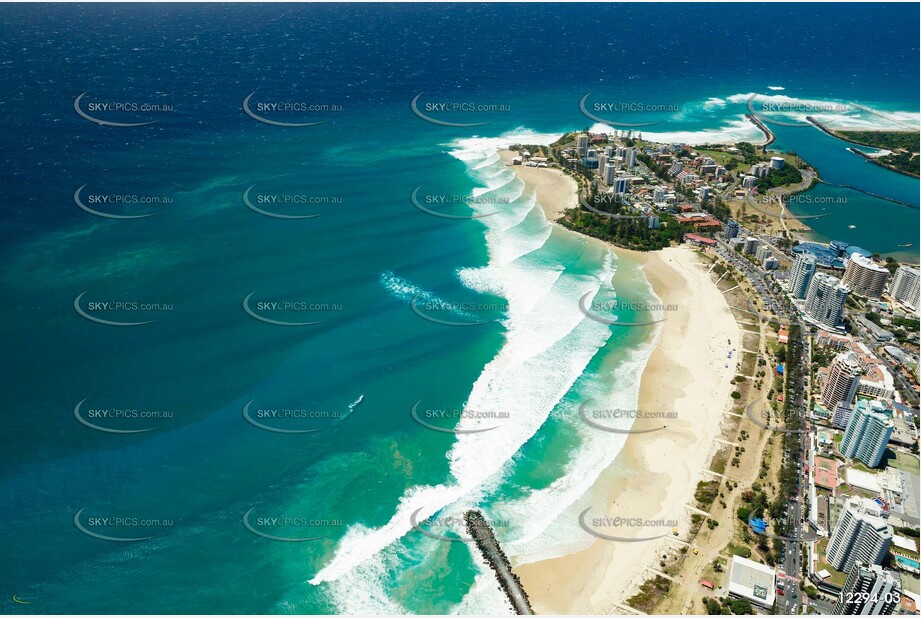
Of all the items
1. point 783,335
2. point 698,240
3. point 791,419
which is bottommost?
point 791,419

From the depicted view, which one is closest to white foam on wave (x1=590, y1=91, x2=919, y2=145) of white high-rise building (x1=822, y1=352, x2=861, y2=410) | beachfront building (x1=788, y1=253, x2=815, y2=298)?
beachfront building (x1=788, y1=253, x2=815, y2=298)

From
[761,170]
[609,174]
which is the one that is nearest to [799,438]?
[609,174]

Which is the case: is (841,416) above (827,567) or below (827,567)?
above

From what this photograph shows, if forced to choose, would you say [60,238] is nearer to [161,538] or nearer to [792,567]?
[161,538]

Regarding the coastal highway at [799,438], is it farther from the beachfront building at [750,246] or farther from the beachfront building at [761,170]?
the beachfront building at [761,170]

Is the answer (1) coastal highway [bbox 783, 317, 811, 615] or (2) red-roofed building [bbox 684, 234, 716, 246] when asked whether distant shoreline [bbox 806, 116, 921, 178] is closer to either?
(2) red-roofed building [bbox 684, 234, 716, 246]

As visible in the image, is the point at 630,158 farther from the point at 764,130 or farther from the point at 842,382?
the point at 842,382
